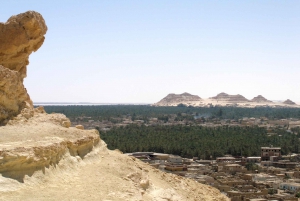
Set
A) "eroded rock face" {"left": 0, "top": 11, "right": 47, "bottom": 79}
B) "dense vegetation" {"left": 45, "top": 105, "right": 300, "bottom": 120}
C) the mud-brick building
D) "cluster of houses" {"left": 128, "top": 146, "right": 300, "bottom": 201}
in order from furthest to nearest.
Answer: "dense vegetation" {"left": 45, "top": 105, "right": 300, "bottom": 120} < the mud-brick building < "cluster of houses" {"left": 128, "top": 146, "right": 300, "bottom": 201} < "eroded rock face" {"left": 0, "top": 11, "right": 47, "bottom": 79}

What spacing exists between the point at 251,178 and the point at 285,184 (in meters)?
3.64

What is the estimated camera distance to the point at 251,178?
127ft

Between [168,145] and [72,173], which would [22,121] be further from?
[168,145]

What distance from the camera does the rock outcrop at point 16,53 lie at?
11.9m

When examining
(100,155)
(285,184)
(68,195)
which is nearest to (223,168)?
(285,184)

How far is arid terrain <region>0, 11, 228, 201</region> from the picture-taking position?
9242mm

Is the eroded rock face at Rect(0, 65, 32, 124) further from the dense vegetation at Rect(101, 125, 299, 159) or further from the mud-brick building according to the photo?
the mud-brick building

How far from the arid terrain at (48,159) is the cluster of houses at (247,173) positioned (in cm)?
1785

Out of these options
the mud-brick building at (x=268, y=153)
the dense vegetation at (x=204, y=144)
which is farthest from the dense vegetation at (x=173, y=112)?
the mud-brick building at (x=268, y=153)

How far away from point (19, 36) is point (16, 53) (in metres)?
0.65

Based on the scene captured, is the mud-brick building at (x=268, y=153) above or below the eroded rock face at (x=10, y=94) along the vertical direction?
below

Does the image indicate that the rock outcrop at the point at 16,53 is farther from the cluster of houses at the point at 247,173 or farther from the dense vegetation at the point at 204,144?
the dense vegetation at the point at 204,144

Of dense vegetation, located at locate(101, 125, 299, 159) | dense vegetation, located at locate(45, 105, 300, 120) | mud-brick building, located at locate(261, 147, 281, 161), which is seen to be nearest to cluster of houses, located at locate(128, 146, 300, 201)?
mud-brick building, located at locate(261, 147, 281, 161)

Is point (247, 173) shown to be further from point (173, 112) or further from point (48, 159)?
point (173, 112)
